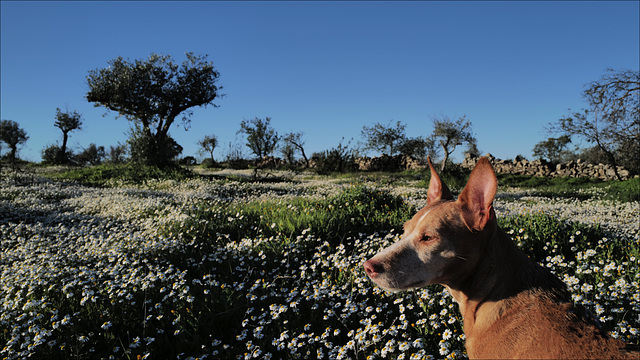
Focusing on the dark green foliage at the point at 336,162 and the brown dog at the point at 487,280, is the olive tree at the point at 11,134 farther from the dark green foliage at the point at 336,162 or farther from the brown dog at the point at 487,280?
the brown dog at the point at 487,280

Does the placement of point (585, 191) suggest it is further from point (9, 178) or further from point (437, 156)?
point (9, 178)

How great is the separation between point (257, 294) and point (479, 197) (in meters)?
3.23

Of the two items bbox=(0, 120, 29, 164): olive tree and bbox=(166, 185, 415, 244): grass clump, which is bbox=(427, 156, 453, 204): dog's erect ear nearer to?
bbox=(166, 185, 415, 244): grass clump

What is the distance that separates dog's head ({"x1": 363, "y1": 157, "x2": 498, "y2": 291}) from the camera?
6.04 feet

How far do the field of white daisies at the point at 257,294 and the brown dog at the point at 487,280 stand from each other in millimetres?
993

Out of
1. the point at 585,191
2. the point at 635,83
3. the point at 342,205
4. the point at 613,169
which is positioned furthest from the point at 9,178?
the point at 613,169

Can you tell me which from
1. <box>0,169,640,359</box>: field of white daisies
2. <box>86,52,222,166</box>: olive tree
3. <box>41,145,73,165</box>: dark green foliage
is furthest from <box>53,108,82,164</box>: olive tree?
<box>0,169,640,359</box>: field of white daisies

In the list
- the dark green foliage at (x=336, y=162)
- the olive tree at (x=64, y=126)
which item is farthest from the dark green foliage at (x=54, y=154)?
the dark green foliage at (x=336, y=162)

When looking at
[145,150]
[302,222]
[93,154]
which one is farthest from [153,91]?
[93,154]

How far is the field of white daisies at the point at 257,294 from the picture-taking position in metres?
3.26

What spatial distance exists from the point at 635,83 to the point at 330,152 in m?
25.6

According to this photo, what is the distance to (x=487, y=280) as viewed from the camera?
1.86 meters

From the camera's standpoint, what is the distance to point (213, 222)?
735 cm

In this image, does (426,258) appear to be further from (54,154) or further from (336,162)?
(54,154)
